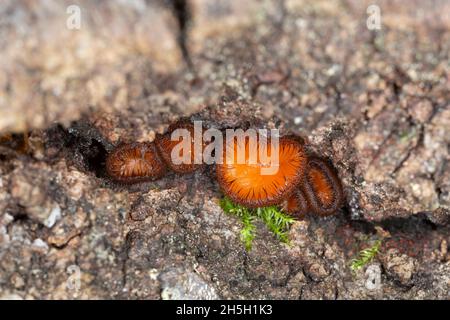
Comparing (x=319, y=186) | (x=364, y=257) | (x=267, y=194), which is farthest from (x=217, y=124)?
(x=364, y=257)

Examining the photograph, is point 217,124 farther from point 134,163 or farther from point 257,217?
point 257,217

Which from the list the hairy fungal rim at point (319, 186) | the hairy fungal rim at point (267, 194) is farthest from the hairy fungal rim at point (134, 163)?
the hairy fungal rim at point (319, 186)

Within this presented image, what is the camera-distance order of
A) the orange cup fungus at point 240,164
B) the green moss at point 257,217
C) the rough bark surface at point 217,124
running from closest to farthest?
the rough bark surface at point 217,124 < the orange cup fungus at point 240,164 < the green moss at point 257,217

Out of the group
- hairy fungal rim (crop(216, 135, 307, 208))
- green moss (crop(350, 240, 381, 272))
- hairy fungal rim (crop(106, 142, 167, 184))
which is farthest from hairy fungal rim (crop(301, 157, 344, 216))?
hairy fungal rim (crop(106, 142, 167, 184))

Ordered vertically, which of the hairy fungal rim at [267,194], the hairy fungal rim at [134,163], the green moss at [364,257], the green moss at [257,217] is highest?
the hairy fungal rim at [134,163]

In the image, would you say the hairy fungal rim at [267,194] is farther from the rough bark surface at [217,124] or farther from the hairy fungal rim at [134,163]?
the hairy fungal rim at [134,163]

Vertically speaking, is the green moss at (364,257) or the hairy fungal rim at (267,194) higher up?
the hairy fungal rim at (267,194)
